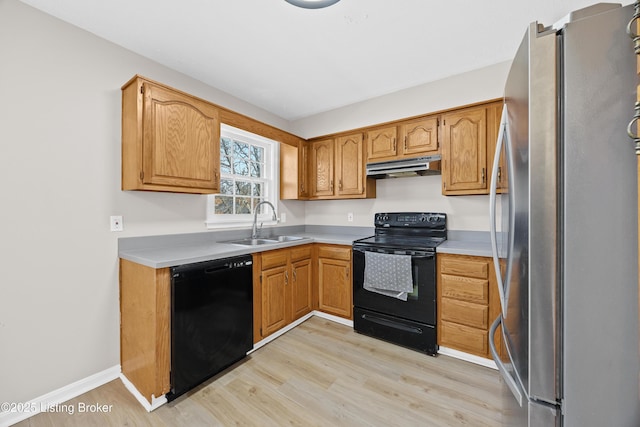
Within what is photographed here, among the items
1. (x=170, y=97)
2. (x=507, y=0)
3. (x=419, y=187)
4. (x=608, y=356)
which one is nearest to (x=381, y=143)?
(x=419, y=187)

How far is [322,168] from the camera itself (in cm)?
341

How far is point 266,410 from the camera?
5.44 ft

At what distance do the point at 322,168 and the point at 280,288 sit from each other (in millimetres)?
1649

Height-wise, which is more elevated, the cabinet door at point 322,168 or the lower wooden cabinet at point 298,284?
the cabinet door at point 322,168

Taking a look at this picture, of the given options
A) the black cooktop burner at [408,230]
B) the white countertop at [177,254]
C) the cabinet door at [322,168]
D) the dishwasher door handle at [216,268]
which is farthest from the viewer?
the cabinet door at [322,168]

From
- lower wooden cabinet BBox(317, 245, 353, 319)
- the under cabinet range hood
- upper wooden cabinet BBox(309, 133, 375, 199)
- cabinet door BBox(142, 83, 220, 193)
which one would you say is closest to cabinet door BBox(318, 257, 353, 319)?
lower wooden cabinet BBox(317, 245, 353, 319)

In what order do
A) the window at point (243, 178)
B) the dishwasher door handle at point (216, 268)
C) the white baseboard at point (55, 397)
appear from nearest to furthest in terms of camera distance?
the white baseboard at point (55, 397) → the dishwasher door handle at point (216, 268) → the window at point (243, 178)

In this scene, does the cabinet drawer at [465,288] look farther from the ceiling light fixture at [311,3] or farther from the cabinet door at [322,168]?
the ceiling light fixture at [311,3]

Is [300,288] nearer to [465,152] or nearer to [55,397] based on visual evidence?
[55,397]

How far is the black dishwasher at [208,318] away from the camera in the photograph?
1.72 metres

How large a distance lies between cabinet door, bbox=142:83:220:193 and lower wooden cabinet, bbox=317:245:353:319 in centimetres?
142

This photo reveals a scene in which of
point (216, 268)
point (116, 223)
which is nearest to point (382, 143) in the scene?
point (216, 268)

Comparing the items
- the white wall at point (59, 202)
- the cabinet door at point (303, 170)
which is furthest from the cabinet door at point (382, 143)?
the white wall at point (59, 202)

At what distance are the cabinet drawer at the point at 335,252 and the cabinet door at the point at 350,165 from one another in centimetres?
71
